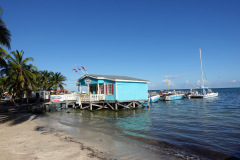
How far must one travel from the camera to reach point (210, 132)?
10930 mm

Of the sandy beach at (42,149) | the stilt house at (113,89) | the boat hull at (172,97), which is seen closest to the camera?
the sandy beach at (42,149)

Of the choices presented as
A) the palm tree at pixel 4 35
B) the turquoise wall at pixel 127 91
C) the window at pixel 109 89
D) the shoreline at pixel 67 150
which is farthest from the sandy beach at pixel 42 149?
the window at pixel 109 89

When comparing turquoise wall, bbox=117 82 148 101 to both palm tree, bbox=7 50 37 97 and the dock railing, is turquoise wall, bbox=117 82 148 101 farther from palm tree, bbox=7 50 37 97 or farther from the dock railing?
palm tree, bbox=7 50 37 97

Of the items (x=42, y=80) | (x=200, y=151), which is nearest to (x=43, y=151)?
(x=200, y=151)

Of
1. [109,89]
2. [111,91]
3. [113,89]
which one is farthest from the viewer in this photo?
[109,89]

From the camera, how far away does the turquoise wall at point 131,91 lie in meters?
23.1

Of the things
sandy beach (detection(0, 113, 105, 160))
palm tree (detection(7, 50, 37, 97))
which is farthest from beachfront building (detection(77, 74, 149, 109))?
sandy beach (detection(0, 113, 105, 160))

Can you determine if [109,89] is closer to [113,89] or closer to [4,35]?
[113,89]

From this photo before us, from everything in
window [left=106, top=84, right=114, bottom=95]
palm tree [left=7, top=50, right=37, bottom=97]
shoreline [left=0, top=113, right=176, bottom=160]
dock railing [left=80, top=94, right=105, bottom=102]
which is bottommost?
shoreline [left=0, top=113, right=176, bottom=160]

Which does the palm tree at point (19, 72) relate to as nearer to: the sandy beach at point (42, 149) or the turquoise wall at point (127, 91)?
the turquoise wall at point (127, 91)

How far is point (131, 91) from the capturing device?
969 inches

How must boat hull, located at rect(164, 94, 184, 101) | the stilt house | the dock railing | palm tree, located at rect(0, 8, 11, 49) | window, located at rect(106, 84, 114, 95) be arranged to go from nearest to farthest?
palm tree, located at rect(0, 8, 11, 49)
the stilt house
the dock railing
window, located at rect(106, 84, 114, 95)
boat hull, located at rect(164, 94, 184, 101)

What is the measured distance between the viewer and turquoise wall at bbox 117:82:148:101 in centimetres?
2306

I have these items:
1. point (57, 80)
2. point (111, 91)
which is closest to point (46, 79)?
point (57, 80)
